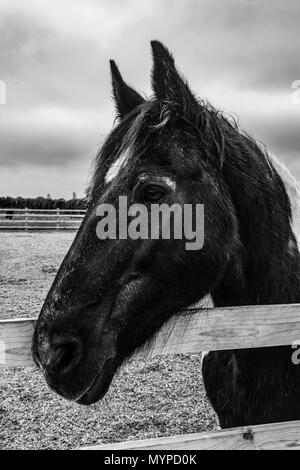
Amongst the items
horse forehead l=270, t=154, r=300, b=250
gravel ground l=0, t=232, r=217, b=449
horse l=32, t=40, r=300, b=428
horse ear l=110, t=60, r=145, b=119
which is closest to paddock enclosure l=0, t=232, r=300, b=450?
horse l=32, t=40, r=300, b=428

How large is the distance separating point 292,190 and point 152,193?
1.03 metres

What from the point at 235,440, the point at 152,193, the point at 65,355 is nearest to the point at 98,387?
the point at 65,355

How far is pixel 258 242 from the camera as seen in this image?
246 centimetres

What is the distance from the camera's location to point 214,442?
88.6 inches

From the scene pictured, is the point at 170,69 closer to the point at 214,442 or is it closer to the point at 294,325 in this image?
the point at 294,325

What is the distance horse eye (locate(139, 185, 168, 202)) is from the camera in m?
2.14

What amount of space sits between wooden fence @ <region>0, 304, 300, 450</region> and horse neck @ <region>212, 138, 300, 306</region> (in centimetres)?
15

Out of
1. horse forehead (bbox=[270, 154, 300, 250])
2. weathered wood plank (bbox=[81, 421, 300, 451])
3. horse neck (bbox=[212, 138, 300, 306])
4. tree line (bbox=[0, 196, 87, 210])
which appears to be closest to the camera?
weathered wood plank (bbox=[81, 421, 300, 451])

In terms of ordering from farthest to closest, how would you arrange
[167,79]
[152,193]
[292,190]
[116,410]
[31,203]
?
[31,203] → [116,410] → [292,190] → [167,79] → [152,193]

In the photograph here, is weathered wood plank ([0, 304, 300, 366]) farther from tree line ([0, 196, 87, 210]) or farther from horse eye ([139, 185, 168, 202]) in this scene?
tree line ([0, 196, 87, 210])

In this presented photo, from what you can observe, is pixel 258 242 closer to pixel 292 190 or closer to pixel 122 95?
pixel 292 190
